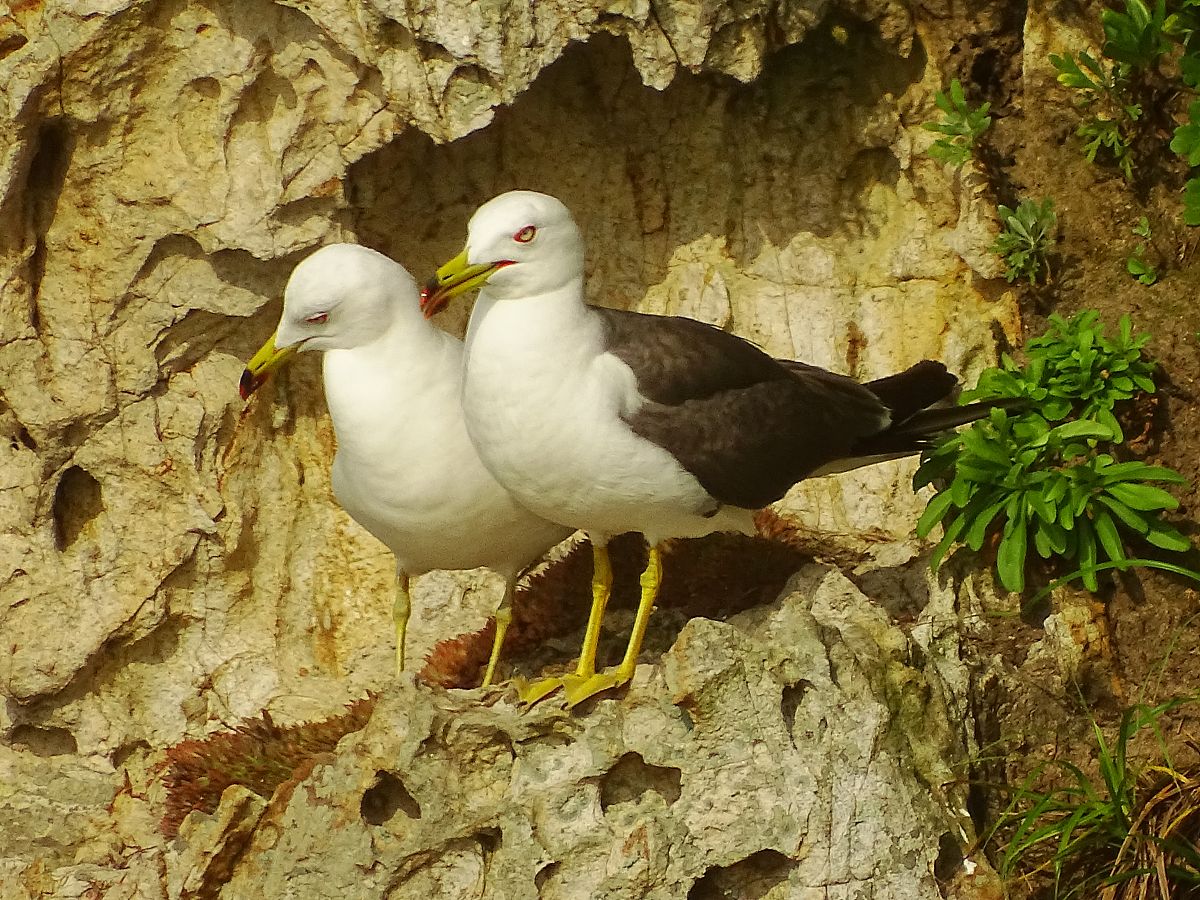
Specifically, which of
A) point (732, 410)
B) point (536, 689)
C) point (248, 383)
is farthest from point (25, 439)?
point (732, 410)

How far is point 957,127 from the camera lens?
20.5 feet

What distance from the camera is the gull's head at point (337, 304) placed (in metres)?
5.40

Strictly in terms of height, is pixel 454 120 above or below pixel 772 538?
above

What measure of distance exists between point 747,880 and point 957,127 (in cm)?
309

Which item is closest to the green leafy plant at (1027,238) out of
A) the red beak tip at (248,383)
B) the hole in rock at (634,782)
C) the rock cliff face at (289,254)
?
the rock cliff face at (289,254)

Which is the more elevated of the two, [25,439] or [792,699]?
[25,439]

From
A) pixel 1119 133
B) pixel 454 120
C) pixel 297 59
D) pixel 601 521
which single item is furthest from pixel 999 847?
pixel 297 59

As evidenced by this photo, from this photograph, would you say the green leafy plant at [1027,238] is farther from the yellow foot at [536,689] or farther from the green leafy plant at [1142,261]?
the yellow foot at [536,689]

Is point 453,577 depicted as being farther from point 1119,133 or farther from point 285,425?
point 1119,133

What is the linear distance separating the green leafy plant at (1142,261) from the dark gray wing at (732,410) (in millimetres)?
1256

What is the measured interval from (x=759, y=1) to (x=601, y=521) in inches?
89.6

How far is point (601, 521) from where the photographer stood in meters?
5.18

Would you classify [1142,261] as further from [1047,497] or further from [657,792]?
[657,792]

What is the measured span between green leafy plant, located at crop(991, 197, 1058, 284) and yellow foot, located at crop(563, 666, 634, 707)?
242cm
